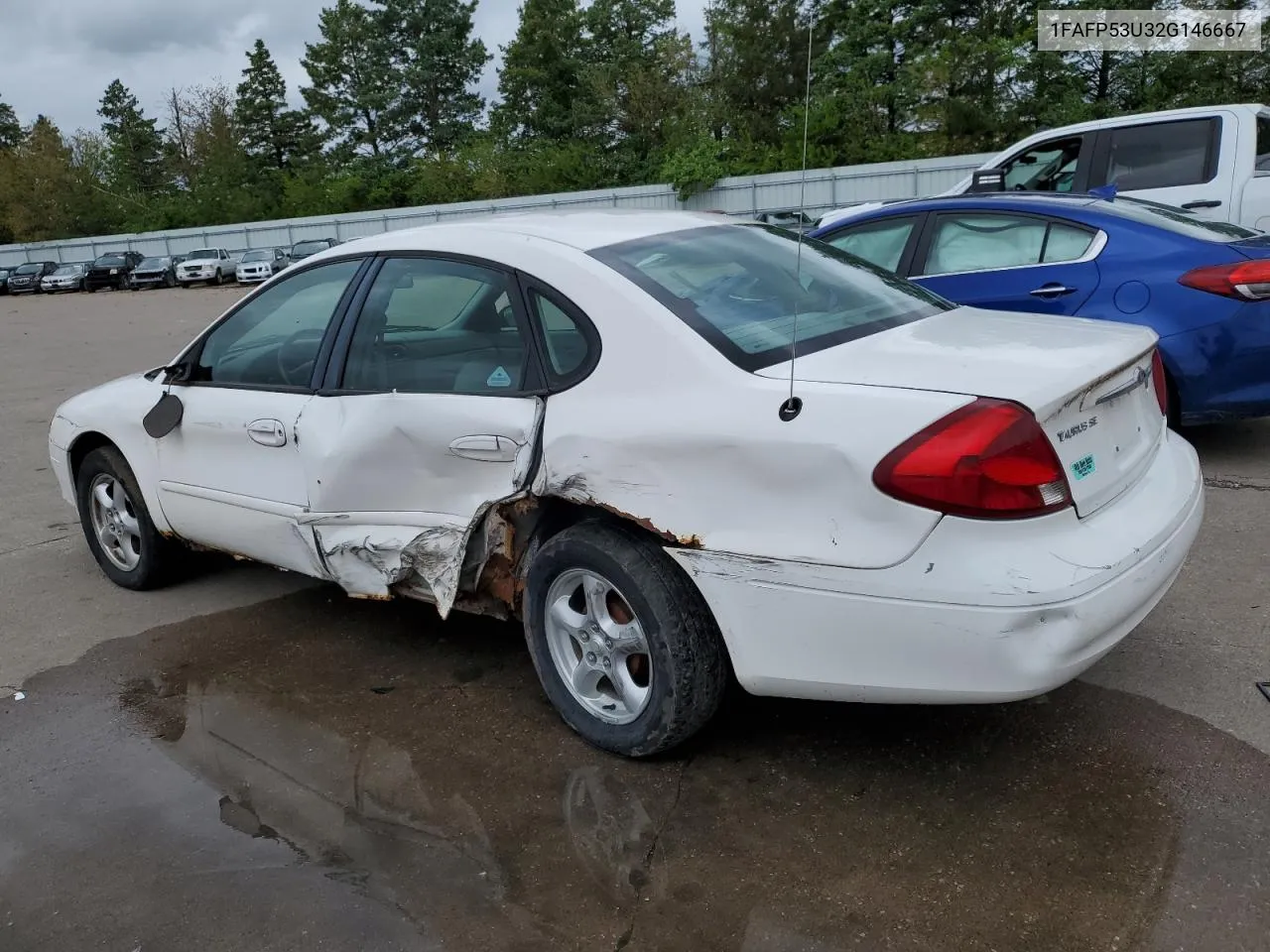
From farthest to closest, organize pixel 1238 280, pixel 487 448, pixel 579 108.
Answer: pixel 579 108 < pixel 1238 280 < pixel 487 448

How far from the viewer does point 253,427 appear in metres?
3.94

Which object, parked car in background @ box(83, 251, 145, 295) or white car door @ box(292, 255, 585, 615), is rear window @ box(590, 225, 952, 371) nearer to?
white car door @ box(292, 255, 585, 615)

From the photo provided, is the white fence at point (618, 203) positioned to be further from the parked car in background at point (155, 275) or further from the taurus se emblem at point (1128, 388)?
the taurus se emblem at point (1128, 388)

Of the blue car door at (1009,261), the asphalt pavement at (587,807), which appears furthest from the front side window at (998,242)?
the asphalt pavement at (587,807)

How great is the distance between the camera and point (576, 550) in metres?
3.03

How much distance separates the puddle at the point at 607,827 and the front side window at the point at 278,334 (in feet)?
3.95

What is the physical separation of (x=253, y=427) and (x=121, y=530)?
1412 millimetres

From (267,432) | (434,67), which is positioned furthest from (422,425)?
(434,67)

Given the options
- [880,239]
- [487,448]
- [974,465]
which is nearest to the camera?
[974,465]

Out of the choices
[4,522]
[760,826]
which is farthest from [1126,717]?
[4,522]

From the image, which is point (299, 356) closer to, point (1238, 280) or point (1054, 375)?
point (1054, 375)

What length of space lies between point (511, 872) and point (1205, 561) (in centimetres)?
322

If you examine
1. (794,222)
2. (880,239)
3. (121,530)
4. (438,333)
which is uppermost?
(438,333)

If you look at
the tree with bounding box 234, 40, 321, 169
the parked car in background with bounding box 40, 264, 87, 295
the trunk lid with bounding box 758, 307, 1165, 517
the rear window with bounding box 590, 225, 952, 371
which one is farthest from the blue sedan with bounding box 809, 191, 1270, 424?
the tree with bounding box 234, 40, 321, 169
